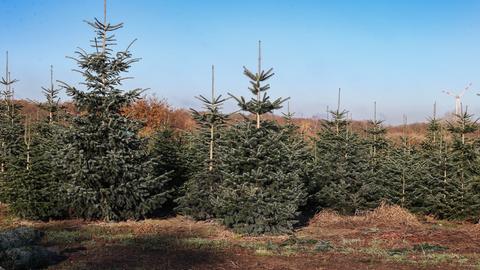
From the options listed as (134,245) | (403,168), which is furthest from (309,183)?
(134,245)

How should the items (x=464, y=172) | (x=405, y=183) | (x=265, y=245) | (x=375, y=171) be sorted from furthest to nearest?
(x=375, y=171) → (x=405, y=183) → (x=464, y=172) → (x=265, y=245)

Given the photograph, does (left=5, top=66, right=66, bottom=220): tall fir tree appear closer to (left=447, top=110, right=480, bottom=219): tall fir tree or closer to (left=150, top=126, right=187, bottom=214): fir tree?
(left=150, top=126, right=187, bottom=214): fir tree

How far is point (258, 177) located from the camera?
12.5m

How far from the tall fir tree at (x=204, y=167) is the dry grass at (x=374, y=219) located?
11.0 feet

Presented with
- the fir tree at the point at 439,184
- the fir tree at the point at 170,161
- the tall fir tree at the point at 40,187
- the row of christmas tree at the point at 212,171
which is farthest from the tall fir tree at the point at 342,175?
the tall fir tree at the point at 40,187

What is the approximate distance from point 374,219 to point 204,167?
553 cm

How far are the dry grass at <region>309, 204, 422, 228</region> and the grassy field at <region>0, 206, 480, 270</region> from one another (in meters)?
0.03

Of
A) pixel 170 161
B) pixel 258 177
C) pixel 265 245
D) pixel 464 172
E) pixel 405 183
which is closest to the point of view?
pixel 265 245

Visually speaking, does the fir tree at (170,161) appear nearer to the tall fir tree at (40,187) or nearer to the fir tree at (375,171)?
the tall fir tree at (40,187)

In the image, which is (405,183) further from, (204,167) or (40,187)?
(40,187)

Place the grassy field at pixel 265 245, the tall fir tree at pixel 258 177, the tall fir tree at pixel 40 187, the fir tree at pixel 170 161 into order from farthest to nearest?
the fir tree at pixel 170 161 → the tall fir tree at pixel 40 187 → the tall fir tree at pixel 258 177 → the grassy field at pixel 265 245

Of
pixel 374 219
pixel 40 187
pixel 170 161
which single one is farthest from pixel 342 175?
pixel 40 187

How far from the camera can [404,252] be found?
1015 cm

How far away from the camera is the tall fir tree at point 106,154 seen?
13273 millimetres
